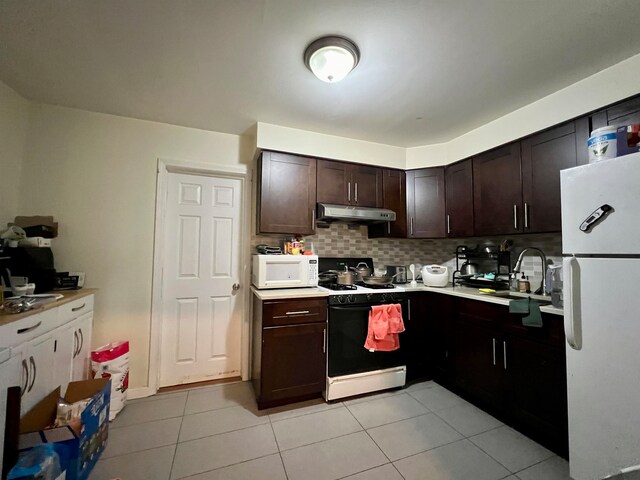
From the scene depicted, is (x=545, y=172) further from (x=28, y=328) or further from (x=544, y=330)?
(x=28, y=328)

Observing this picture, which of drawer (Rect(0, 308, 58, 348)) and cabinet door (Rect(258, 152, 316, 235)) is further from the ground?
cabinet door (Rect(258, 152, 316, 235))

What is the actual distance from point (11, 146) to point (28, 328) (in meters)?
1.54

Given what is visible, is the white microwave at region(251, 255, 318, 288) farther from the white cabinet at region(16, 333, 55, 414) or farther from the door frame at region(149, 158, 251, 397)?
the white cabinet at region(16, 333, 55, 414)

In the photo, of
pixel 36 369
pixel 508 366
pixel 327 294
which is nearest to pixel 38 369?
pixel 36 369

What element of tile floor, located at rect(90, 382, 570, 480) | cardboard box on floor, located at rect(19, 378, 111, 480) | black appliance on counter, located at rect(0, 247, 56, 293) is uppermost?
black appliance on counter, located at rect(0, 247, 56, 293)

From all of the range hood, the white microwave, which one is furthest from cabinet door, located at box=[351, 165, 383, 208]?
the white microwave

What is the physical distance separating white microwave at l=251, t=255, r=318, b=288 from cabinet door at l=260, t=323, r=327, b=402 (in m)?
0.38

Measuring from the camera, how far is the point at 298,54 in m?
1.53

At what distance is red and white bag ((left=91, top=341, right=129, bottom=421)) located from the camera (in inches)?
75.4

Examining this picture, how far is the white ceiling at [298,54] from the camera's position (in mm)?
1246

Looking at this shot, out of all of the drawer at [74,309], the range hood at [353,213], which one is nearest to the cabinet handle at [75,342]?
the drawer at [74,309]

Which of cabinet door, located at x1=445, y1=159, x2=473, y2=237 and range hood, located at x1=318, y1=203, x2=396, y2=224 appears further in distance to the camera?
cabinet door, located at x1=445, y1=159, x2=473, y2=237

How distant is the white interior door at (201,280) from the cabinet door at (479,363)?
2.09 metres

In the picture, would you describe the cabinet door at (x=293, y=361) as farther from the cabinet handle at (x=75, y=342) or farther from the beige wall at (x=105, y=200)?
the cabinet handle at (x=75, y=342)
